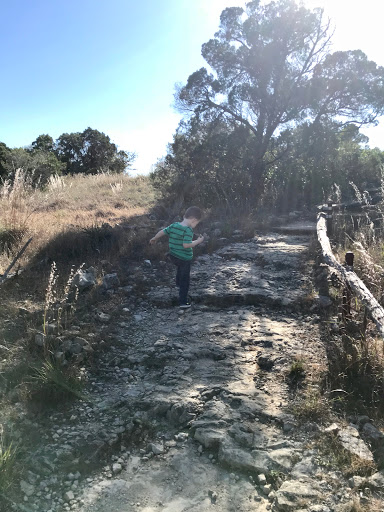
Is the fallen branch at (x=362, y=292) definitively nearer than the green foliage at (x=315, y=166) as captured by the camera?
Yes

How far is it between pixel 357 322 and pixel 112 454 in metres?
2.77

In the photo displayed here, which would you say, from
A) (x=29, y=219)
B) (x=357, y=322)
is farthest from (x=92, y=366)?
(x=29, y=219)

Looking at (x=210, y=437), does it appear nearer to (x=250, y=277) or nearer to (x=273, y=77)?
(x=250, y=277)

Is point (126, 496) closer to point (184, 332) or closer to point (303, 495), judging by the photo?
point (303, 495)

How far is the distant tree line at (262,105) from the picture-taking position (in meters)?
11.5

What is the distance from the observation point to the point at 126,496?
2543mm

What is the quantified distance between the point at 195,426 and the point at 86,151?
91.8ft

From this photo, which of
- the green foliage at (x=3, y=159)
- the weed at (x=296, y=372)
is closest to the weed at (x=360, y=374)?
the weed at (x=296, y=372)

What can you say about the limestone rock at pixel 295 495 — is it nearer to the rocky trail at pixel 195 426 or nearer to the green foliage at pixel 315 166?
the rocky trail at pixel 195 426

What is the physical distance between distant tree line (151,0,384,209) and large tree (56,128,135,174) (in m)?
17.2

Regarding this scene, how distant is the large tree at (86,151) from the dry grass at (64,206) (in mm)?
9825

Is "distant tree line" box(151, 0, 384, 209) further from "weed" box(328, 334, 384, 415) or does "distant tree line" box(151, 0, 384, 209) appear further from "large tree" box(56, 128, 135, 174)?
"large tree" box(56, 128, 135, 174)

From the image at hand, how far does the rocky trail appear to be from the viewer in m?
2.53

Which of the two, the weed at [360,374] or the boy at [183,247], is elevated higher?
the boy at [183,247]
